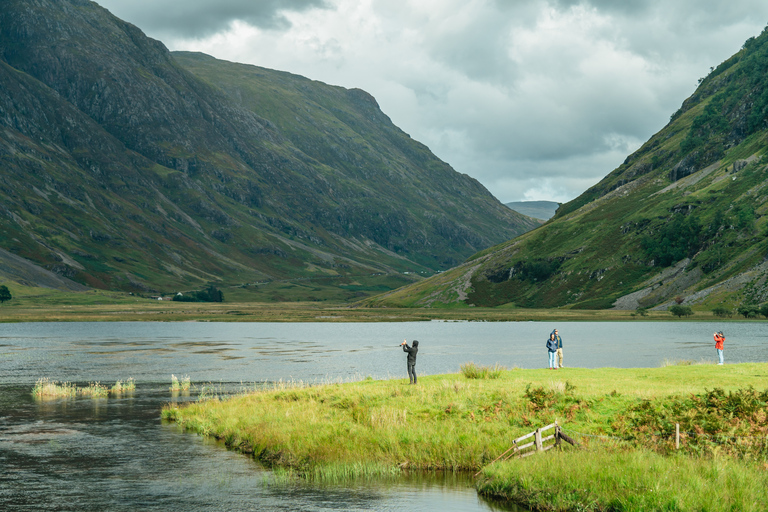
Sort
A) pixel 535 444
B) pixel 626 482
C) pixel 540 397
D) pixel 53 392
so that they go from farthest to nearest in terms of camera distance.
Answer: pixel 53 392 < pixel 540 397 < pixel 535 444 < pixel 626 482

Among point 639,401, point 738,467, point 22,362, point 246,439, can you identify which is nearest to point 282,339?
point 22,362

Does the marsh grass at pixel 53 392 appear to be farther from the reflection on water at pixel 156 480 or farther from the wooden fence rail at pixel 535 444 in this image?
the wooden fence rail at pixel 535 444

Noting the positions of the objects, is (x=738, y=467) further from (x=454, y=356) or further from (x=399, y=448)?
(x=454, y=356)

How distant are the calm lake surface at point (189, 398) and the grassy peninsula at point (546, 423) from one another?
1.93 metres

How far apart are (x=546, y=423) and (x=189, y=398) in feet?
117

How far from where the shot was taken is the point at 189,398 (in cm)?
5706

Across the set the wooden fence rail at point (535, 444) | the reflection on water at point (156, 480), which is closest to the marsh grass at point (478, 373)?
the reflection on water at point (156, 480)

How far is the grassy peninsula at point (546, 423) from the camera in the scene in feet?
76.1

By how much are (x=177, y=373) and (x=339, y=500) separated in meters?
59.0

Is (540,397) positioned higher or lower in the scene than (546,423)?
higher

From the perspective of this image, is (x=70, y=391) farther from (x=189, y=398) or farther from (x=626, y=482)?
(x=626, y=482)

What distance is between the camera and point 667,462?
24.4 meters

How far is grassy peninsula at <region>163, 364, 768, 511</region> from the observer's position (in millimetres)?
23188

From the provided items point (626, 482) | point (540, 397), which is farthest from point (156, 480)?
point (626, 482)
